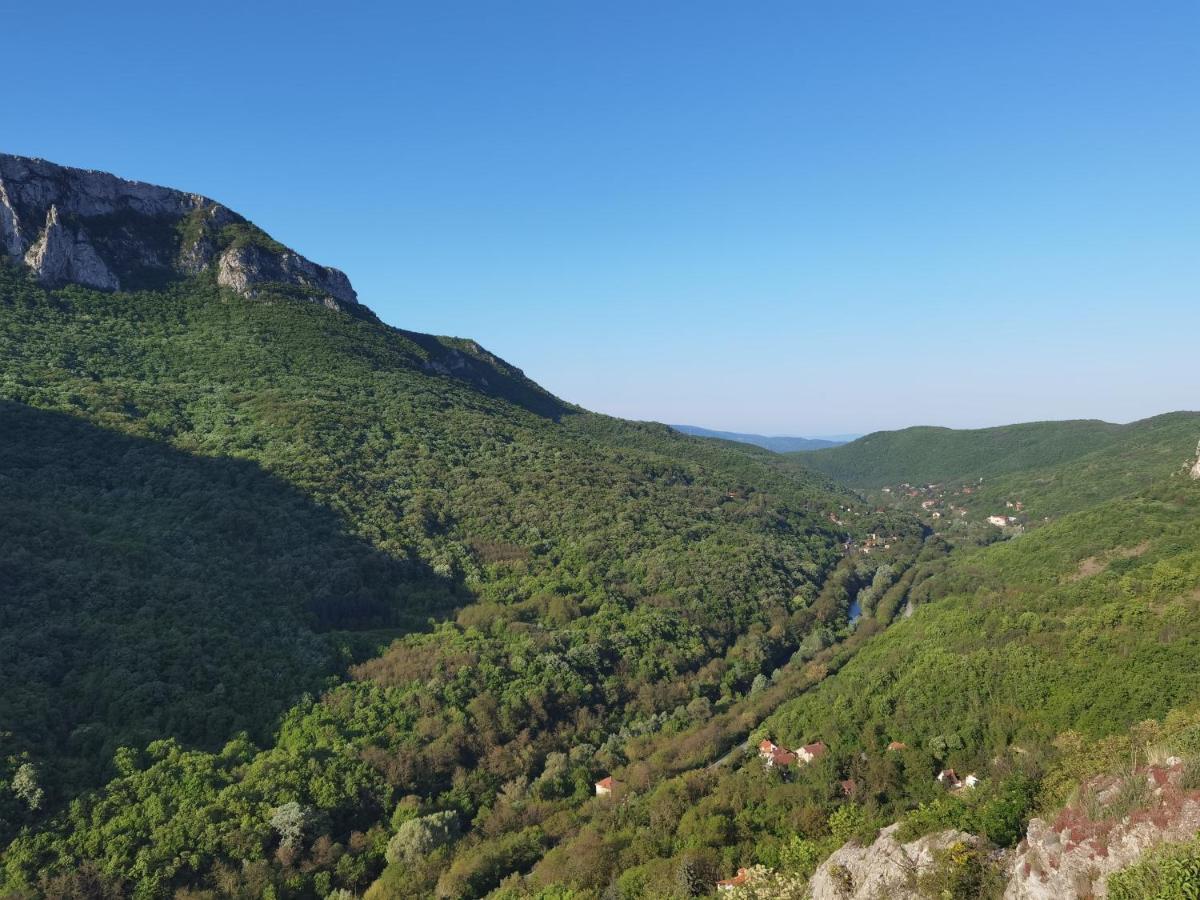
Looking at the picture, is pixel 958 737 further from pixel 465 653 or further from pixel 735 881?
pixel 465 653

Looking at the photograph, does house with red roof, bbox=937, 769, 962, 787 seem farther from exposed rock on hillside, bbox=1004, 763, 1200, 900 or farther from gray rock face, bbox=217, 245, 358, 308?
gray rock face, bbox=217, 245, 358, 308

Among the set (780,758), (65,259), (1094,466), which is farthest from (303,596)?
(1094,466)

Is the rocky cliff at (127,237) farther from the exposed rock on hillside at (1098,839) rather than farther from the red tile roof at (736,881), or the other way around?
the exposed rock on hillside at (1098,839)

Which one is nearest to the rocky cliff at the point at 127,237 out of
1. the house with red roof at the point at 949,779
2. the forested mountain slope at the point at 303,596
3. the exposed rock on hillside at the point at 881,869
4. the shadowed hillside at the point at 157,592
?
the forested mountain slope at the point at 303,596

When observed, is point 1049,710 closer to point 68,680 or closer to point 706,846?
point 706,846

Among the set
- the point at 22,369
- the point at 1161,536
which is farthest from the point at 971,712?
the point at 22,369

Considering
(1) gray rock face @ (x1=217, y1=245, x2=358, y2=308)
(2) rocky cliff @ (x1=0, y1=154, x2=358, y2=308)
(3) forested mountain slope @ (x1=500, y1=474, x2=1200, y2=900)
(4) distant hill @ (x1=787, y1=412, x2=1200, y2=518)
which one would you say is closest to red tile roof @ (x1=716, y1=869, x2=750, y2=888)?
(3) forested mountain slope @ (x1=500, y1=474, x2=1200, y2=900)
